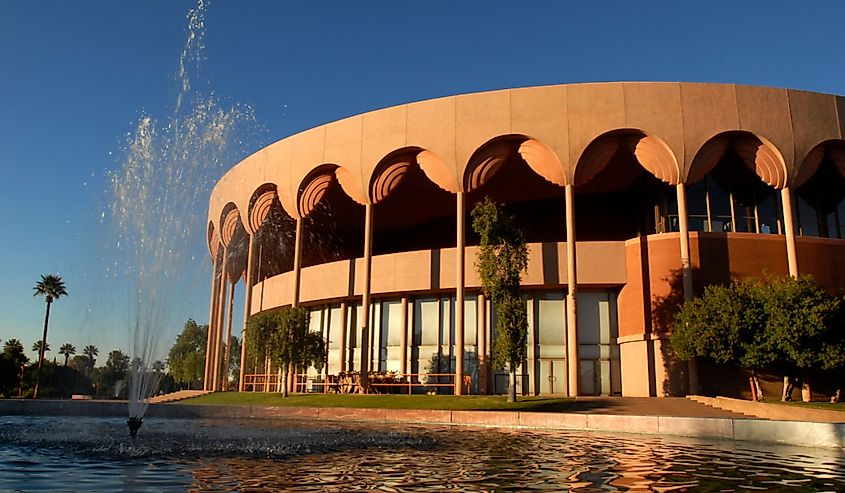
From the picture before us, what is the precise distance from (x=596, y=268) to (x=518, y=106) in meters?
9.23

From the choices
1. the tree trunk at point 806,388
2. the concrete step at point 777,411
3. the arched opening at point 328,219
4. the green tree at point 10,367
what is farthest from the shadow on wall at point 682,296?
the green tree at point 10,367

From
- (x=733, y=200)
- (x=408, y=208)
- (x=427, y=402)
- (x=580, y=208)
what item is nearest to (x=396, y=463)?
(x=427, y=402)

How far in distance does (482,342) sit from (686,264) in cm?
1075

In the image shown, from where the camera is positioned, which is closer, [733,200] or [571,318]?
[571,318]

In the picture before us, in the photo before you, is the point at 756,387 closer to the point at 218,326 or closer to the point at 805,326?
the point at 805,326

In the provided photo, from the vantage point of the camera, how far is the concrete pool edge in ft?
51.6

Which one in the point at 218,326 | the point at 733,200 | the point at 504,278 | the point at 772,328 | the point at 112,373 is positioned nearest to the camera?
the point at 772,328

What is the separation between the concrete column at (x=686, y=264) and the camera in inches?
1300

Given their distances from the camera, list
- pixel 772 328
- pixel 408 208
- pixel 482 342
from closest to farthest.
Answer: pixel 772 328, pixel 482 342, pixel 408 208

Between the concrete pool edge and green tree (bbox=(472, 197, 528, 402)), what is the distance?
6313 mm

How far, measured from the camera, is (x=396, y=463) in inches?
440

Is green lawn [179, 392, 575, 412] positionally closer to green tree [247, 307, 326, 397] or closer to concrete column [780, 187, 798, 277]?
green tree [247, 307, 326, 397]

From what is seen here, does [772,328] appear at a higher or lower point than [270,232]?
lower

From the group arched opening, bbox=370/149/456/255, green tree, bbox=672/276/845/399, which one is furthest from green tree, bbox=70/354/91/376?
green tree, bbox=672/276/845/399
